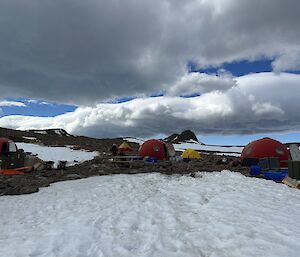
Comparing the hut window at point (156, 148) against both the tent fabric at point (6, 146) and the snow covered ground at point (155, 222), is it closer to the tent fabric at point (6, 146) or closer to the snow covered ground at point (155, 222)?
the tent fabric at point (6, 146)

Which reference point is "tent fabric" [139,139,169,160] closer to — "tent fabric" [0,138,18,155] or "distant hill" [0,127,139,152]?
"tent fabric" [0,138,18,155]

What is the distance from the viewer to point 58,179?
19531 mm

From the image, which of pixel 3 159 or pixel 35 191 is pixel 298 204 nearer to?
pixel 35 191

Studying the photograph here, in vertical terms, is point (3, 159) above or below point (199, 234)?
above

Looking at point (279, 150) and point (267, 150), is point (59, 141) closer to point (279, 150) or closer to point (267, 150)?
point (267, 150)

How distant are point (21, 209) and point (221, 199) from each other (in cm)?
741

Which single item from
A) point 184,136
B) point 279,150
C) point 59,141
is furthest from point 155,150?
point 184,136

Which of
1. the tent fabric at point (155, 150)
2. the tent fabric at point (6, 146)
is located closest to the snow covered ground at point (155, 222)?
the tent fabric at point (6, 146)

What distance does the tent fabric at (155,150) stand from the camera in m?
33.1

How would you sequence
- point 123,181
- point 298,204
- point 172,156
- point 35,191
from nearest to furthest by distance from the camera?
point 298,204, point 35,191, point 123,181, point 172,156

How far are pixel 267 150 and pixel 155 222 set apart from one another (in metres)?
18.8

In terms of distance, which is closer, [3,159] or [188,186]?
[188,186]

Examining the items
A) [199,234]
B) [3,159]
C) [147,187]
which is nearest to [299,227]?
[199,234]

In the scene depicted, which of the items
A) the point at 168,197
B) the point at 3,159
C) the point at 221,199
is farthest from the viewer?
the point at 3,159
